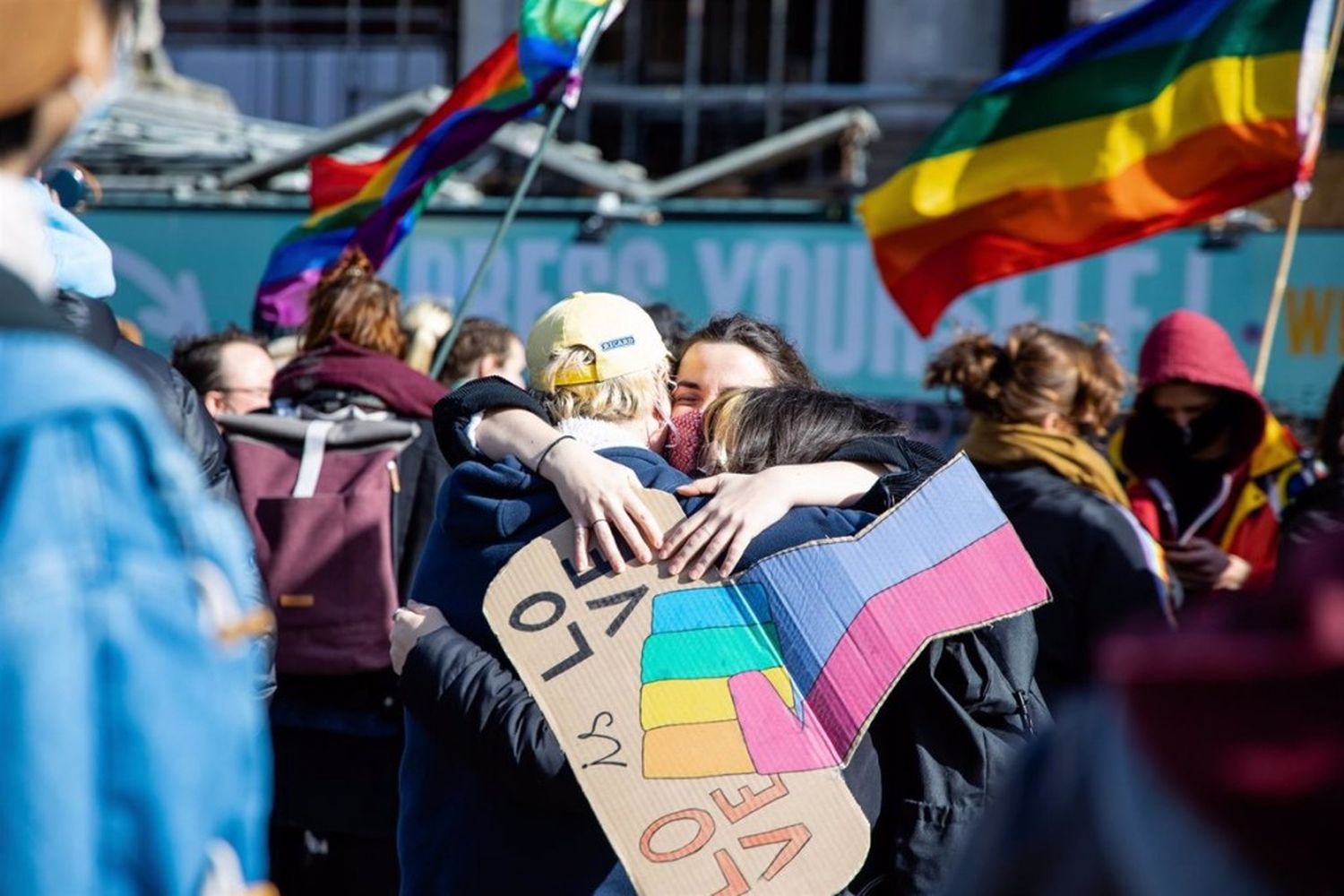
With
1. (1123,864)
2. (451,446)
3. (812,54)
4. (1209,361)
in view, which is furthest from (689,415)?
(812,54)

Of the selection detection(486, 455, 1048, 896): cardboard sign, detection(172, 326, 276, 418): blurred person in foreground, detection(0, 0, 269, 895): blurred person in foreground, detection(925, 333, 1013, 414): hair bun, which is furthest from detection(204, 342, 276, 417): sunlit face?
detection(0, 0, 269, 895): blurred person in foreground

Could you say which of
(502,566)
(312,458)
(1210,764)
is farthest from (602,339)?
(312,458)

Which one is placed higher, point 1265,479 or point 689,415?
point 689,415

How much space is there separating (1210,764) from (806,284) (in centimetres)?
616

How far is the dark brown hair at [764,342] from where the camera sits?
9.86 ft

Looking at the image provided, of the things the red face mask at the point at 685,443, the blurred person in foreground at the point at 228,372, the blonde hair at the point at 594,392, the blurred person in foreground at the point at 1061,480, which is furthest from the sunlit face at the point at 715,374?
the blurred person in foreground at the point at 228,372

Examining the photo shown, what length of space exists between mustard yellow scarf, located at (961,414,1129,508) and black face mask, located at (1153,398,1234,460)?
3.26 feet

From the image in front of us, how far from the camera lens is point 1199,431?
5211 mm

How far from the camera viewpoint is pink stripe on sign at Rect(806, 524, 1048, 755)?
2264mm

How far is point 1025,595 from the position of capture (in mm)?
2441

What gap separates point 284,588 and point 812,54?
10.7 metres

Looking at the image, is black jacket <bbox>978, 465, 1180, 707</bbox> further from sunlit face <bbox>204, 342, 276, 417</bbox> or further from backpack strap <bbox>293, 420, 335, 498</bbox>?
sunlit face <bbox>204, 342, 276, 417</bbox>

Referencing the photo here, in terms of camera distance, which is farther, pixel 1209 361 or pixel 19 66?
pixel 1209 361

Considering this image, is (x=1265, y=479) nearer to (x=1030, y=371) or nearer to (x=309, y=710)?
(x=1030, y=371)
